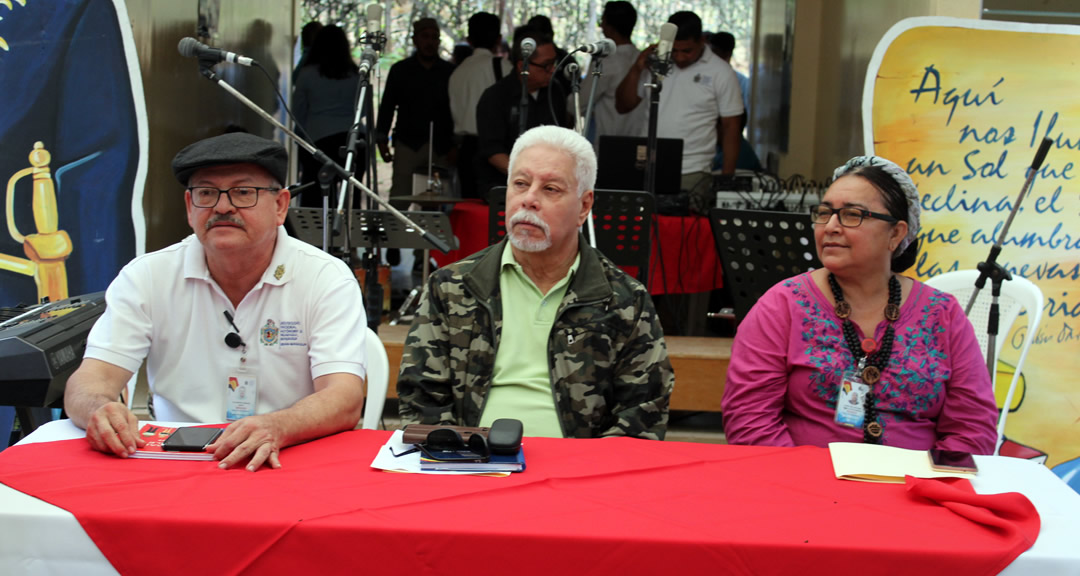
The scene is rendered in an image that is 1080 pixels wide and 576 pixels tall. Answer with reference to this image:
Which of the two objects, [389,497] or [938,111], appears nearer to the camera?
[389,497]

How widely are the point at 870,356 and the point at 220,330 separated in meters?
1.60

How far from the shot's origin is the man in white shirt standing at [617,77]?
6.22m

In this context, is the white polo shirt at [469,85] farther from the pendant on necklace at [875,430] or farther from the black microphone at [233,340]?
the pendant on necklace at [875,430]

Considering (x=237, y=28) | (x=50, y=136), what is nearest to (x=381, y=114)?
(x=237, y=28)

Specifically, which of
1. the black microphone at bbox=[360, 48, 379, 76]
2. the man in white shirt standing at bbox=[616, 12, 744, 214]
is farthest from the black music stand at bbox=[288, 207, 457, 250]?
the man in white shirt standing at bbox=[616, 12, 744, 214]

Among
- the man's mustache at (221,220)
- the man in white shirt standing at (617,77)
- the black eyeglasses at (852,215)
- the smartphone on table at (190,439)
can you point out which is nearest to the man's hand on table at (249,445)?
the smartphone on table at (190,439)

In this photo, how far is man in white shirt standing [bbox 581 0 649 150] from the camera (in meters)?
6.22

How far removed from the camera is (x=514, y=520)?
4.52 feet

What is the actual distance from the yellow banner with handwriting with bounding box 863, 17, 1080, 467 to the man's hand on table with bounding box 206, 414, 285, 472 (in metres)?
2.77

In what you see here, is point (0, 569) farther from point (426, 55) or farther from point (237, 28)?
point (426, 55)

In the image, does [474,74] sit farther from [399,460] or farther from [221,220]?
[399,460]

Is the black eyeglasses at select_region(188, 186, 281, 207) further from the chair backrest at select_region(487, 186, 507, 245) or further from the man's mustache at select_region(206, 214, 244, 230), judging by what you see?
the chair backrest at select_region(487, 186, 507, 245)

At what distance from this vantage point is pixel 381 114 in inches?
261

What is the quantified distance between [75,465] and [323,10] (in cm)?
701
